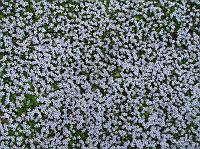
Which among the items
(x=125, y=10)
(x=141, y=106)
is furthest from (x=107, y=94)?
(x=125, y=10)

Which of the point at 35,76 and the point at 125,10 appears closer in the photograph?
the point at 35,76

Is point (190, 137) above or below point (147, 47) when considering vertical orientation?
below

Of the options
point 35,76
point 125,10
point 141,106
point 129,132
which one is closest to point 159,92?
point 141,106

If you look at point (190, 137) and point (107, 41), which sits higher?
point (107, 41)

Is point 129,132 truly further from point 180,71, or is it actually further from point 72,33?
point 72,33

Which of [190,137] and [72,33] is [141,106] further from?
[72,33]

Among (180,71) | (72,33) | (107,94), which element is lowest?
(107,94)
